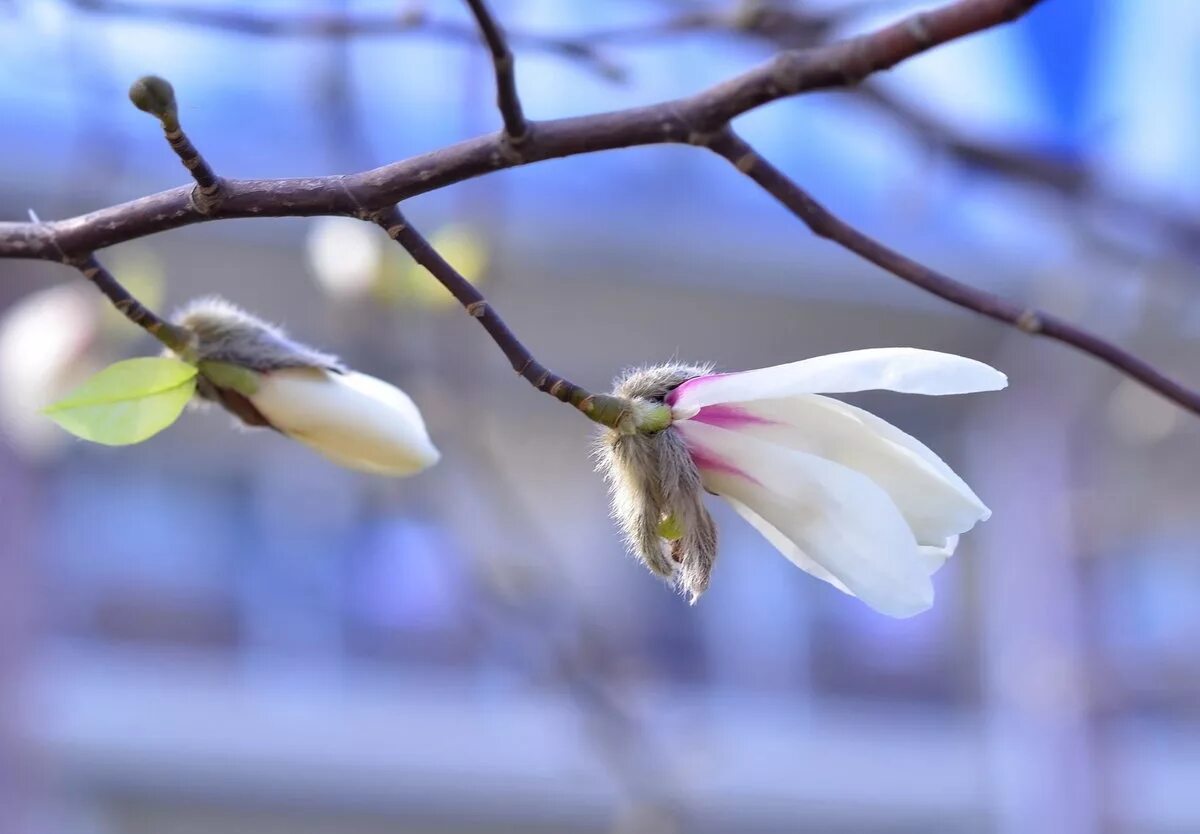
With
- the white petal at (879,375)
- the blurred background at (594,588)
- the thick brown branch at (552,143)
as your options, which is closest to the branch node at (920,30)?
the thick brown branch at (552,143)

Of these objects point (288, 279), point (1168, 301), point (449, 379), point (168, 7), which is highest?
point (288, 279)

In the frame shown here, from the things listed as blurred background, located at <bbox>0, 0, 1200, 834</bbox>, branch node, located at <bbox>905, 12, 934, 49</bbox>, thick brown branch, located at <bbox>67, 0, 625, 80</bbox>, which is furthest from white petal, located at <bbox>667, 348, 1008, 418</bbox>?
blurred background, located at <bbox>0, 0, 1200, 834</bbox>

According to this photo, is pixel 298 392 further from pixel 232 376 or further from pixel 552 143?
pixel 552 143

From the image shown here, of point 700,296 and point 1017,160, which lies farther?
point 700,296

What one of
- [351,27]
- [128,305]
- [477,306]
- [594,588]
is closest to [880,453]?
[477,306]

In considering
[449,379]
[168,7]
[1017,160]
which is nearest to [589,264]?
[449,379]

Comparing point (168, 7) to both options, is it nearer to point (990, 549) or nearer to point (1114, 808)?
point (1114, 808)

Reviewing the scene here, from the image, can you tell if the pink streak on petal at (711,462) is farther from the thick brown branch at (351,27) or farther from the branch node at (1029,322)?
the thick brown branch at (351,27)
